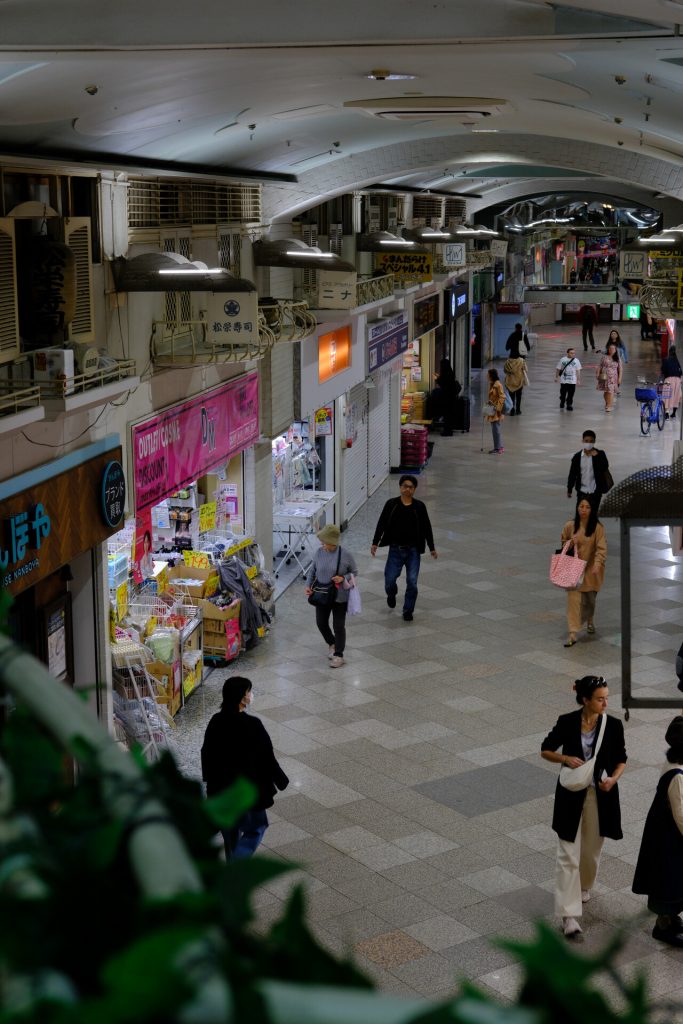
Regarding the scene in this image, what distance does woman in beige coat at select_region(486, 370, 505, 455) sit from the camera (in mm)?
22328

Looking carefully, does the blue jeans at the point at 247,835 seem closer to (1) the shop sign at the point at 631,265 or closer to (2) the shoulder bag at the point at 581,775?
(2) the shoulder bag at the point at 581,775

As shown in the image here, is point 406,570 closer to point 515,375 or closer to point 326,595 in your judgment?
point 326,595

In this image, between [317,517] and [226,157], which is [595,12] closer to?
[226,157]

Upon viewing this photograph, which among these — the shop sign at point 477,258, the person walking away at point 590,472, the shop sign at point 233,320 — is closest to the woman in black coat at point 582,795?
the shop sign at point 233,320

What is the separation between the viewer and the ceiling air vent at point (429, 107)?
10141 mm

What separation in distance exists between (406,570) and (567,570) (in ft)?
6.07

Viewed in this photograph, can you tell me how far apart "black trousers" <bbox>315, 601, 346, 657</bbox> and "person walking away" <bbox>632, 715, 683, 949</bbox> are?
5052 mm

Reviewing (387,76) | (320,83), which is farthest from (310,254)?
(387,76)

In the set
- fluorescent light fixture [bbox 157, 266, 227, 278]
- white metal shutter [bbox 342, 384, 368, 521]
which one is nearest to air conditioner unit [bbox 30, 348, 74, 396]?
fluorescent light fixture [bbox 157, 266, 227, 278]

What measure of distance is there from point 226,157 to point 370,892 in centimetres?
646

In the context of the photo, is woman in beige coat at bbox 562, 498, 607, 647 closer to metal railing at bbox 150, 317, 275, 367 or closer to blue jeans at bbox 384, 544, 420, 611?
blue jeans at bbox 384, 544, 420, 611

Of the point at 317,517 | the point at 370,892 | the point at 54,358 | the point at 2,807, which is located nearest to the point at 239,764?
the point at 370,892

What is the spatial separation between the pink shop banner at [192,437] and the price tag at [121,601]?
→ 805 millimetres

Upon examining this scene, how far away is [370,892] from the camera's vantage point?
7.44 metres
